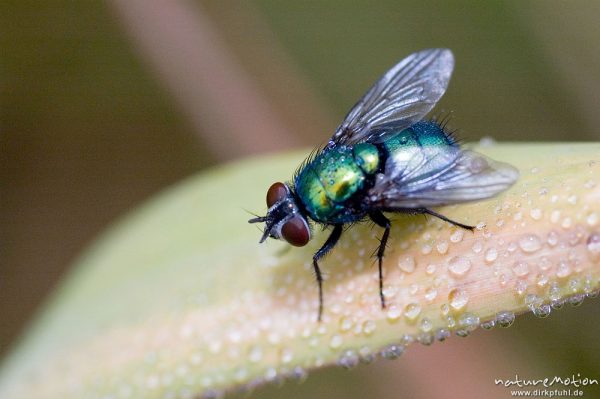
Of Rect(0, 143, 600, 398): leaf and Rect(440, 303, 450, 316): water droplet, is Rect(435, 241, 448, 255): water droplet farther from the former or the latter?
Rect(440, 303, 450, 316): water droplet

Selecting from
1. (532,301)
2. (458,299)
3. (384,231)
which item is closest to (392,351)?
(458,299)

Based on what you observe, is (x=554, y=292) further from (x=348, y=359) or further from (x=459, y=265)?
(x=348, y=359)

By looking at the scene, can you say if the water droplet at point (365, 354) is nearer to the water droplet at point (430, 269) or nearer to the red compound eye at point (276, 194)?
the water droplet at point (430, 269)

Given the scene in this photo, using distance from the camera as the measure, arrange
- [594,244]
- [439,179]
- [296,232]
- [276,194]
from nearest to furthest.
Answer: [594,244], [439,179], [296,232], [276,194]

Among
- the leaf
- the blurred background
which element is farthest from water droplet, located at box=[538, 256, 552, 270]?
the blurred background

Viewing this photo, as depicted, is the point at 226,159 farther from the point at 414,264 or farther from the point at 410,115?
the point at 414,264

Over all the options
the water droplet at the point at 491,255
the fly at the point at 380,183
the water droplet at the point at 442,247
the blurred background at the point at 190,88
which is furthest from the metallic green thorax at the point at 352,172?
the blurred background at the point at 190,88
